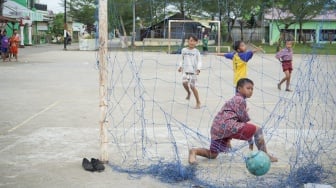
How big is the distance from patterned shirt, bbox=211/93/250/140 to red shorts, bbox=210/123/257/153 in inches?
1.9

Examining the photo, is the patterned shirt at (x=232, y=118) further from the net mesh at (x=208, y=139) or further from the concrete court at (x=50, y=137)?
the concrete court at (x=50, y=137)

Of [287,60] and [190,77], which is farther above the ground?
[287,60]

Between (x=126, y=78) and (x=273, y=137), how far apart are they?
9736 millimetres

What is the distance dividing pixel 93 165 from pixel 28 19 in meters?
46.1

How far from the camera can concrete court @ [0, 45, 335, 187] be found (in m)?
5.29

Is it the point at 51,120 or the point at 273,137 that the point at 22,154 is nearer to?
the point at 51,120

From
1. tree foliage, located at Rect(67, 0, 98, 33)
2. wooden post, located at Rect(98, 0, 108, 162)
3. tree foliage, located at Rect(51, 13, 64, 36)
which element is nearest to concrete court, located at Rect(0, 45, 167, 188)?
wooden post, located at Rect(98, 0, 108, 162)

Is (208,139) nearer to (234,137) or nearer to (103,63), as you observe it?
(234,137)

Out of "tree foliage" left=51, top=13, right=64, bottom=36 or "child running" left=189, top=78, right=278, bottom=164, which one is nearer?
"child running" left=189, top=78, right=278, bottom=164

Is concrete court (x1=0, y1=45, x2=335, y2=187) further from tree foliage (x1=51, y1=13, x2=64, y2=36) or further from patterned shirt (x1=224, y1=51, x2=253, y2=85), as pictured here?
tree foliage (x1=51, y1=13, x2=64, y2=36)

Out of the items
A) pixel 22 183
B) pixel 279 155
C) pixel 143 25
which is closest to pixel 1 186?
pixel 22 183

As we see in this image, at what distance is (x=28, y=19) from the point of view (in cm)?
4897

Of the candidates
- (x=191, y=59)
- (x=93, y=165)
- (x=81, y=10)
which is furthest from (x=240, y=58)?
(x=81, y=10)

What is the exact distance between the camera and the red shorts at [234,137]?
5.60m
